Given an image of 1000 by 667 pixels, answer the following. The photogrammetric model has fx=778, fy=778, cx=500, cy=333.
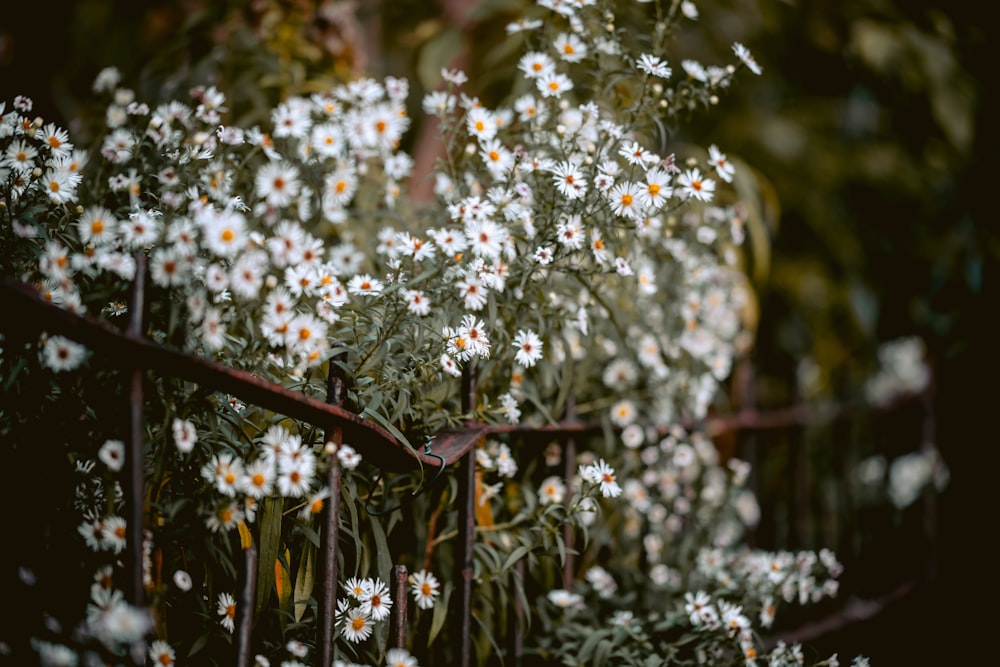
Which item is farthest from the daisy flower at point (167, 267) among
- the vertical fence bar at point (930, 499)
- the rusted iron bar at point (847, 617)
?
the vertical fence bar at point (930, 499)

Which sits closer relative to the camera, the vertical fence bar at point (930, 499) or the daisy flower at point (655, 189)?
the daisy flower at point (655, 189)

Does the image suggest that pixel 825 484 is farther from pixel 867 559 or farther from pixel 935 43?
pixel 935 43

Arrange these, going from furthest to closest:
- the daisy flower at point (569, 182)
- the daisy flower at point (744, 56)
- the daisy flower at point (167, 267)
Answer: the daisy flower at point (744, 56), the daisy flower at point (569, 182), the daisy flower at point (167, 267)

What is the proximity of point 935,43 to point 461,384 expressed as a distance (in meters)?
2.58

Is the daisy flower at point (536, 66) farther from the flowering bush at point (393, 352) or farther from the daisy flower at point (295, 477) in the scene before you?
the daisy flower at point (295, 477)

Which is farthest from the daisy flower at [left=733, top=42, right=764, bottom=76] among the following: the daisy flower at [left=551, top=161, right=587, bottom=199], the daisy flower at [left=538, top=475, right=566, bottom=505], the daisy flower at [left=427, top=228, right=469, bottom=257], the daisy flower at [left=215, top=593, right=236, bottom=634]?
the daisy flower at [left=215, top=593, right=236, bottom=634]

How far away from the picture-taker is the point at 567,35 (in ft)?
5.67

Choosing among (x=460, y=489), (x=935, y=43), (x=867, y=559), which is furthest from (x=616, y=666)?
(x=935, y=43)

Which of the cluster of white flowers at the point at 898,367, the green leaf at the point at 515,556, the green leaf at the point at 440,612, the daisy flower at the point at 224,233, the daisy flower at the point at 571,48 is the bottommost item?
the green leaf at the point at 440,612

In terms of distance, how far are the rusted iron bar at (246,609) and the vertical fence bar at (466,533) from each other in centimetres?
49

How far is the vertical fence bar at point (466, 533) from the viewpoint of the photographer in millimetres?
1460

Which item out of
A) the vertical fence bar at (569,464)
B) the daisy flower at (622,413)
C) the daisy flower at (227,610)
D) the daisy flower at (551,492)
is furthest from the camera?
the daisy flower at (622,413)

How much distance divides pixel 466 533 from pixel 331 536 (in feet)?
1.23

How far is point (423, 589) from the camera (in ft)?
4.82
